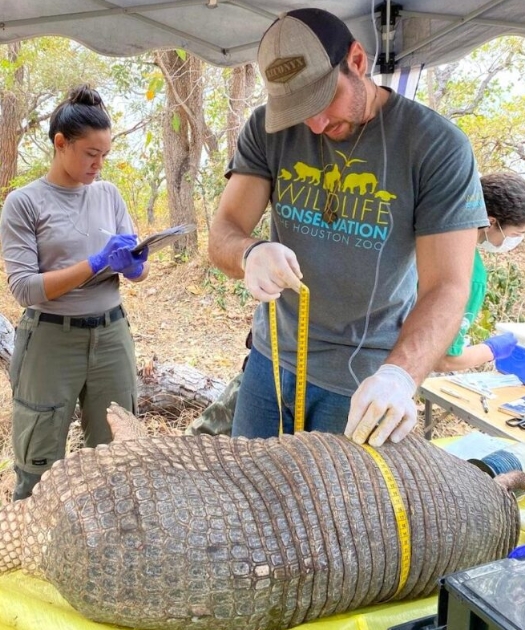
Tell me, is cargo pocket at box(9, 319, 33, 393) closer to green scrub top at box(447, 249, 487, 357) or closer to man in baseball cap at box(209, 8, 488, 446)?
man in baseball cap at box(209, 8, 488, 446)

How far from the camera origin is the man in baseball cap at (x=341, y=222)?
193 centimetres

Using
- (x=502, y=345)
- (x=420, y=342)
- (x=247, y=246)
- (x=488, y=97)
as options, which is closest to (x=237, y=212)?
(x=247, y=246)

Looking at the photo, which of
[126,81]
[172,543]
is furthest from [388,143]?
[126,81]

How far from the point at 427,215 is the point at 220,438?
1.09 m

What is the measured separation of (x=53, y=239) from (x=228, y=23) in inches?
60.8

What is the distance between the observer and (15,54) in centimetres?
1046

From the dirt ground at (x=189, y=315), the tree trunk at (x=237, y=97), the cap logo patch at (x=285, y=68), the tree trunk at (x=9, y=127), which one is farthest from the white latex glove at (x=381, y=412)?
the tree trunk at (x=9, y=127)

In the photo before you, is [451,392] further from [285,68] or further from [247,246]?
[285,68]

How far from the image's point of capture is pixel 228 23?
3.45m

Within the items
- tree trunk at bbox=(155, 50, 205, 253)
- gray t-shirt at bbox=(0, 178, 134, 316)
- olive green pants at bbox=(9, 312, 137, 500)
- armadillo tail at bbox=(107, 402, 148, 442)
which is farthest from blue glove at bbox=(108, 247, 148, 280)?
tree trunk at bbox=(155, 50, 205, 253)

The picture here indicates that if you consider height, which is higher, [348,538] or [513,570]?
[513,570]

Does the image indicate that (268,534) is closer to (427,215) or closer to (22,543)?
(22,543)

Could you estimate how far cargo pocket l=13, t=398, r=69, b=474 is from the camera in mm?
3201

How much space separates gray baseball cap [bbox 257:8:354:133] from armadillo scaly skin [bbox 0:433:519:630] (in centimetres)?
106
